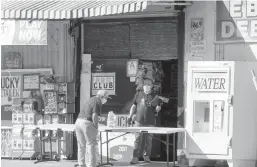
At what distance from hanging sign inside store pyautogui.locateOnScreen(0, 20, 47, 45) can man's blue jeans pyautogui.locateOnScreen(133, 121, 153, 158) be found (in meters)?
2.83

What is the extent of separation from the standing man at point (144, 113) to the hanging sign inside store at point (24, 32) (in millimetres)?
2418

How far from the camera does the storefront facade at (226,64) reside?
11.8 metres

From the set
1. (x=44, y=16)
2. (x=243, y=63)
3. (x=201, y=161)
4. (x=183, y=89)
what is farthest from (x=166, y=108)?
(x=44, y=16)

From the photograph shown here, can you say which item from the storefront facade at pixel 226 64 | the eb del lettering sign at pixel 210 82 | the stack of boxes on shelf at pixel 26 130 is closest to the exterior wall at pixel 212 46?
the storefront facade at pixel 226 64

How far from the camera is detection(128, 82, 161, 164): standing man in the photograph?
13234 mm

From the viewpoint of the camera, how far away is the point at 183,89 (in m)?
13.3

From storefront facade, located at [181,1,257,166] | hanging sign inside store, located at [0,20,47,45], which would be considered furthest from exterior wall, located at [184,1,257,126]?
hanging sign inside store, located at [0,20,47,45]

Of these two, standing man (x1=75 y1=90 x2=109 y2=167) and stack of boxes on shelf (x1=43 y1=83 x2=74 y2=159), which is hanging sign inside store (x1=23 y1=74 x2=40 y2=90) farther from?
→ standing man (x1=75 y1=90 x2=109 y2=167)

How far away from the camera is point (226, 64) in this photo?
11.8 meters

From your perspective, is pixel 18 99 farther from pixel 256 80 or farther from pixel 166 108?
pixel 256 80

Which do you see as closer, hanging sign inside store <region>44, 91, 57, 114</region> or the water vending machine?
the water vending machine

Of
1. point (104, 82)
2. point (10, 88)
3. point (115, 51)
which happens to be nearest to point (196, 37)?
point (115, 51)

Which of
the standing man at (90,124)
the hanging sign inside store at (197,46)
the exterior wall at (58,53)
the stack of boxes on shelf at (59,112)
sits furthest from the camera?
the exterior wall at (58,53)

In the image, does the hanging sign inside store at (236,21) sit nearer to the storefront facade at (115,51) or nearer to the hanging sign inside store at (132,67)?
the storefront facade at (115,51)
